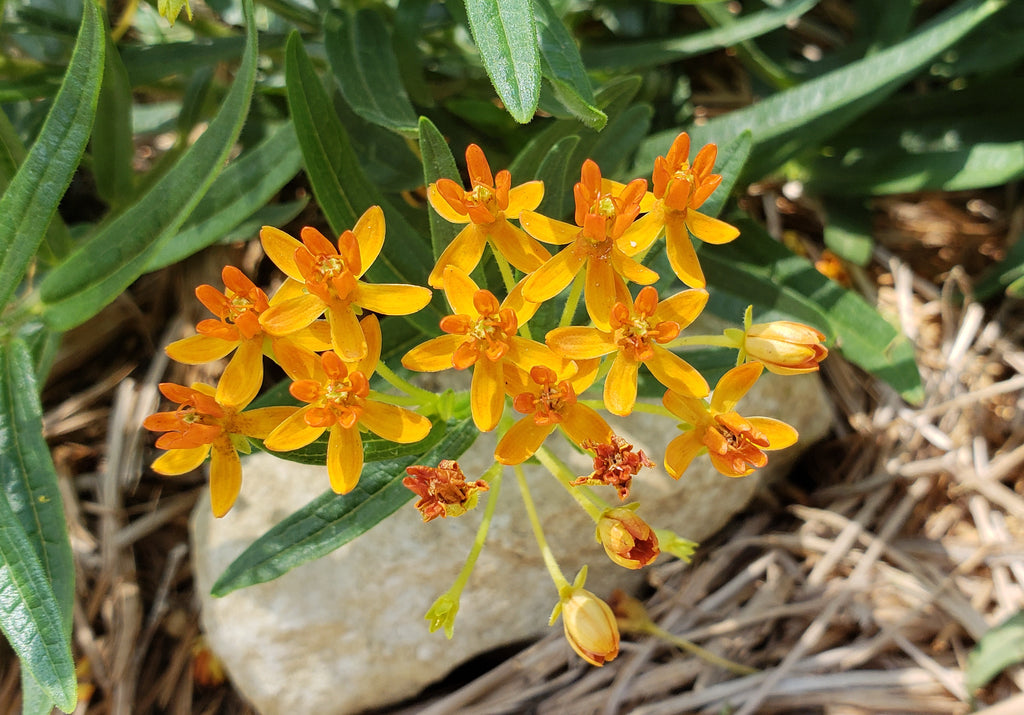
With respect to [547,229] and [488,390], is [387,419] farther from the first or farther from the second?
[547,229]

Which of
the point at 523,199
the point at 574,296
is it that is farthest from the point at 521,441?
the point at 523,199

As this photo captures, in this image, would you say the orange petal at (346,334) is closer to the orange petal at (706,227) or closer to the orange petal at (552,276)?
the orange petal at (552,276)

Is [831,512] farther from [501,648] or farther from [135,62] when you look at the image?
[135,62]

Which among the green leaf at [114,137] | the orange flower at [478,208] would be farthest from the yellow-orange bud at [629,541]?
the green leaf at [114,137]

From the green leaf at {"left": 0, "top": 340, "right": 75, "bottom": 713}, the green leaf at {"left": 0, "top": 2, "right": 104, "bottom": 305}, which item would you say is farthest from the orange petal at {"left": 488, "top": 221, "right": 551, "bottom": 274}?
the green leaf at {"left": 0, "top": 340, "right": 75, "bottom": 713}

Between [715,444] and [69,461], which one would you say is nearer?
[715,444]

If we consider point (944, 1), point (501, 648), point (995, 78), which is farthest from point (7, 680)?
point (944, 1)
